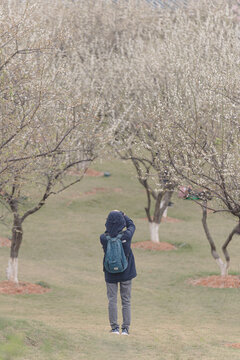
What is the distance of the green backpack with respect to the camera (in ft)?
41.0

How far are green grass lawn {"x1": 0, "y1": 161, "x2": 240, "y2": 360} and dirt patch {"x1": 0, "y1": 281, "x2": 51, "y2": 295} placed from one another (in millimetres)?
610

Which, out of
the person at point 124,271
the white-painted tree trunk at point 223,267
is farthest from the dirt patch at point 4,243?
the person at point 124,271

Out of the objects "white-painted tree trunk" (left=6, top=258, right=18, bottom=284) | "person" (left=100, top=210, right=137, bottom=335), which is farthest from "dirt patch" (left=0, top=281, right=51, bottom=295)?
"person" (left=100, top=210, right=137, bottom=335)

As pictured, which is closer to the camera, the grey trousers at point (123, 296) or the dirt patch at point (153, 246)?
the grey trousers at point (123, 296)

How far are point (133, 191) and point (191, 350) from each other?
35146 mm

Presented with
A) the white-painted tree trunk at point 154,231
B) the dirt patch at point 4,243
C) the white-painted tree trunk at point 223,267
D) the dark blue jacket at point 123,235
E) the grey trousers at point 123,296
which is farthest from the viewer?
the white-painted tree trunk at point 154,231

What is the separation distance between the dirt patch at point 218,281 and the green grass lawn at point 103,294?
0.63 metres

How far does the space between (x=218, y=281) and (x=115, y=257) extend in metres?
13.3

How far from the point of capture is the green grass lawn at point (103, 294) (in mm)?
11977

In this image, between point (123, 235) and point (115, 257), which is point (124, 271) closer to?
point (115, 257)

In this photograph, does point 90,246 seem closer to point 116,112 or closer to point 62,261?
point 62,261

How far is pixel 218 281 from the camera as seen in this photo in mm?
24828

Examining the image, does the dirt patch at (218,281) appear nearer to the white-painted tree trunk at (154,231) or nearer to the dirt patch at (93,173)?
the white-painted tree trunk at (154,231)

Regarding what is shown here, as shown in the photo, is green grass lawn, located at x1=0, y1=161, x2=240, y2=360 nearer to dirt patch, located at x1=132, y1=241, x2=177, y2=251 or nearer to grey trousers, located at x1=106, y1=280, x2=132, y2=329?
grey trousers, located at x1=106, y1=280, x2=132, y2=329
